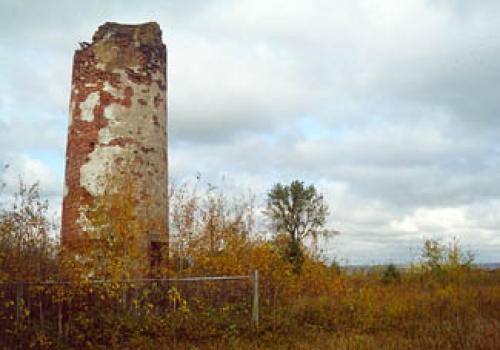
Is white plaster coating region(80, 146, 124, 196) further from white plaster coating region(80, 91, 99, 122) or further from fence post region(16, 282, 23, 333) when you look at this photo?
fence post region(16, 282, 23, 333)

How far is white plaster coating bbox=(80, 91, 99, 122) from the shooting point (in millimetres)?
10274

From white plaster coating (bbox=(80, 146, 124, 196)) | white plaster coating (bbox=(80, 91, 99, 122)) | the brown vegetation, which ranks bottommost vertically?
the brown vegetation

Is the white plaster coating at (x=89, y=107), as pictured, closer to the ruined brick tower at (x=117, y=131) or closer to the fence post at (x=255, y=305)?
the ruined brick tower at (x=117, y=131)

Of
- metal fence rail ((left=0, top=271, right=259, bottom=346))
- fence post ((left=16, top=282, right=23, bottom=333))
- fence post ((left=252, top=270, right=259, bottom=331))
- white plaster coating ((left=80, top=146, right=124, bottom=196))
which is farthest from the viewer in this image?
white plaster coating ((left=80, top=146, right=124, bottom=196))

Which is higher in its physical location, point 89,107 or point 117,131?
point 89,107

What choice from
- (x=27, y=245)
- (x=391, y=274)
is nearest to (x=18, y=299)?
(x=27, y=245)

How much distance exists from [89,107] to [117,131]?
32.1 inches

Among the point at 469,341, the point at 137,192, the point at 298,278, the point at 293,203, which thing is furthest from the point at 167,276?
the point at 293,203

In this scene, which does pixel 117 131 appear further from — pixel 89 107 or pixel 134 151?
pixel 89 107

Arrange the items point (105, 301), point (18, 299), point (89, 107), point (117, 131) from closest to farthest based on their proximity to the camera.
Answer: point (18, 299), point (105, 301), point (117, 131), point (89, 107)

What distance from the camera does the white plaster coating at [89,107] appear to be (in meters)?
10.3

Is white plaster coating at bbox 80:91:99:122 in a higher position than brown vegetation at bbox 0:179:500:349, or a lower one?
higher

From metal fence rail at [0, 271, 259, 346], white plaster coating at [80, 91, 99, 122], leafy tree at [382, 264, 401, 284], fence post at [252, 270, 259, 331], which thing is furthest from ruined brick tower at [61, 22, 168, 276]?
leafy tree at [382, 264, 401, 284]

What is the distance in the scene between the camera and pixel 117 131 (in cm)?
1018
